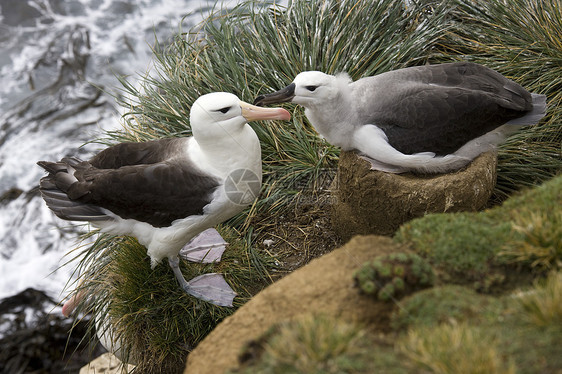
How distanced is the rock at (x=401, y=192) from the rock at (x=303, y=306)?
1324 mm

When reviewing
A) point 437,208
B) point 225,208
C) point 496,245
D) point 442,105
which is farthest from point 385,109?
point 496,245

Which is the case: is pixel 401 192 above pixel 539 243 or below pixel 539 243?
below

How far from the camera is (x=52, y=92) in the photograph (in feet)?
31.2

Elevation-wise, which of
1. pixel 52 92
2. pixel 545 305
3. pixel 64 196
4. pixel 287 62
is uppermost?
pixel 287 62

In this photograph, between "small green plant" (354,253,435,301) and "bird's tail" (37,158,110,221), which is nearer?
"small green plant" (354,253,435,301)

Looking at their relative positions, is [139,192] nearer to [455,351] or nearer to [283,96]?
[283,96]

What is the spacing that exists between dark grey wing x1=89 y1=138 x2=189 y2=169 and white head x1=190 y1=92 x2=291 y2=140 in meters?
0.44

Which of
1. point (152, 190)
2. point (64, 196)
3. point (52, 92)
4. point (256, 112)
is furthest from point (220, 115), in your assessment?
point (52, 92)

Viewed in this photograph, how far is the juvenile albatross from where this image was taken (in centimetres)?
422

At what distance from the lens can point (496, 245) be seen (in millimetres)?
2740

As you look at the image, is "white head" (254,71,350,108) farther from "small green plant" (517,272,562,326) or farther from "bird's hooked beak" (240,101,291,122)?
"small green plant" (517,272,562,326)

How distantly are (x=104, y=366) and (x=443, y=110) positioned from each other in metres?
4.05

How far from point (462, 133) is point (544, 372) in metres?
2.58

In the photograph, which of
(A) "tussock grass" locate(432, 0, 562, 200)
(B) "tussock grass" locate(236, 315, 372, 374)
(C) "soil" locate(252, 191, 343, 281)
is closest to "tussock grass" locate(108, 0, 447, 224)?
(C) "soil" locate(252, 191, 343, 281)
